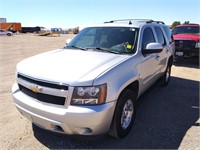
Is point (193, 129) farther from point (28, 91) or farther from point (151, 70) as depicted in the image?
point (28, 91)

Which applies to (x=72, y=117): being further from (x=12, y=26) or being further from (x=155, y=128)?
(x=12, y=26)

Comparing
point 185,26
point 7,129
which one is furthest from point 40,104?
point 185,26

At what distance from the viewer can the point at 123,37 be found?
4.34 m

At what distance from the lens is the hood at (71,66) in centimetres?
293

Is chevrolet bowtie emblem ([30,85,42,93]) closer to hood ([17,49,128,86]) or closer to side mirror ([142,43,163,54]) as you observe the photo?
hood ([17,49,128,86])

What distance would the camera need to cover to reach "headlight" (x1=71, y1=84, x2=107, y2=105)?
2887 millimetres

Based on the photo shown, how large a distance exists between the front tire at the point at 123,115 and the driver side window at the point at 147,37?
1223 millimetres

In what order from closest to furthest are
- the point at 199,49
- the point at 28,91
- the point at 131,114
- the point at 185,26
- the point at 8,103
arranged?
the point at 28,91 → the point at 131,114 → the point at 8,103 → the point at 199,49 → the point at 185,26

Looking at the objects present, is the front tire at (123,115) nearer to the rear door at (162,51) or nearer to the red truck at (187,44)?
the rear door at (162,51)

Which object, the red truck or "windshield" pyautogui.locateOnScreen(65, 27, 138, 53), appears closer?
"windshield" pyautogui.locateOnScreen(65, 27, 138, 53)

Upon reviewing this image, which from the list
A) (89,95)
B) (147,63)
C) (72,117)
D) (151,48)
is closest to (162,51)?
(147,63)

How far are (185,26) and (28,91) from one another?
33.5 ft

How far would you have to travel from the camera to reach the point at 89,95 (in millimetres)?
2910

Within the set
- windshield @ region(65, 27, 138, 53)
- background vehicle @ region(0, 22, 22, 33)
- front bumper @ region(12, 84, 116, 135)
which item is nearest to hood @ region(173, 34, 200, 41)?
windshield @ region(65, 27, 138, 53)
